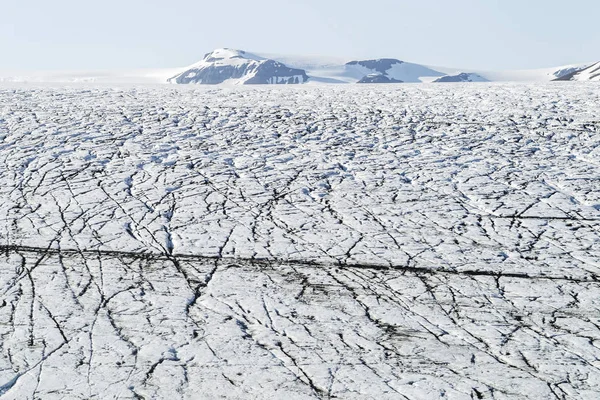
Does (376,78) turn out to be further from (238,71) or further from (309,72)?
(238,71)

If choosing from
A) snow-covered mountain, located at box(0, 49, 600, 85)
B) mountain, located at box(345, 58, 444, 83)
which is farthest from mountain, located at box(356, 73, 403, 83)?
mountain, located at box(345, 58, 444, 83)

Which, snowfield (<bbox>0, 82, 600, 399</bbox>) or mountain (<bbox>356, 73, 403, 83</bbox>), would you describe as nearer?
snowfield (<bbox>0, 82, 600, 399</bbox>)

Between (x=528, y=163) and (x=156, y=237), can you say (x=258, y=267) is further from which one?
(x=528, y=163)

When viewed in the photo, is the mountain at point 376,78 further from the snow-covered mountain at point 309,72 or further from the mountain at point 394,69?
the mountain at point 394,69

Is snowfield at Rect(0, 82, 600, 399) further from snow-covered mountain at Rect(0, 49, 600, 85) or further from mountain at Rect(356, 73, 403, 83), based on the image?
mountain at Rect(356, 73, 403, 83)

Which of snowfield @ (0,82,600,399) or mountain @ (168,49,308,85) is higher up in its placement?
snowfield @ (0,82,600,399)

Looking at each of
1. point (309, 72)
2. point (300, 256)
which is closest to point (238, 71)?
point (309, 72)
